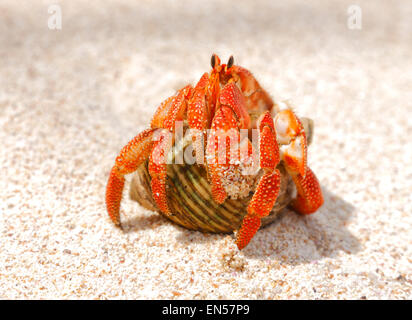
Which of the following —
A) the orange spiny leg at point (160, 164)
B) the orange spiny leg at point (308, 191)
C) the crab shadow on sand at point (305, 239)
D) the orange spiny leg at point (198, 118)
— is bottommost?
the crab shadow on sand at point (305, 239)

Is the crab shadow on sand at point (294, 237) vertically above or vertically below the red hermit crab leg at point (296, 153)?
below

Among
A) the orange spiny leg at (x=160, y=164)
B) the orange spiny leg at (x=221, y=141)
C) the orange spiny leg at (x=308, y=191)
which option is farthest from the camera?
the orange spiny leg at (x=308, y=191)

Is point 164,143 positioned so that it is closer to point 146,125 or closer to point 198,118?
point 198,118

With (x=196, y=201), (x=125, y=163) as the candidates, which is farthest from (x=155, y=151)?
(x=196, y=201)

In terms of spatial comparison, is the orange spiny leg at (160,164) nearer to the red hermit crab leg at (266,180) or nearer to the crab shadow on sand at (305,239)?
the red hermit crab leg at (266,180)

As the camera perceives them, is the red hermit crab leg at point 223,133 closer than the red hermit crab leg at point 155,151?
Yes

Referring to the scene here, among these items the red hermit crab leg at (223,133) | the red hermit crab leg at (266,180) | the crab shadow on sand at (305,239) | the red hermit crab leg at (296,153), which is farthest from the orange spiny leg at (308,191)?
the red hermit crab leg at (223,133)

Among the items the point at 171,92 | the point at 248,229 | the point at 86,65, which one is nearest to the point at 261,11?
the point at 171,92
